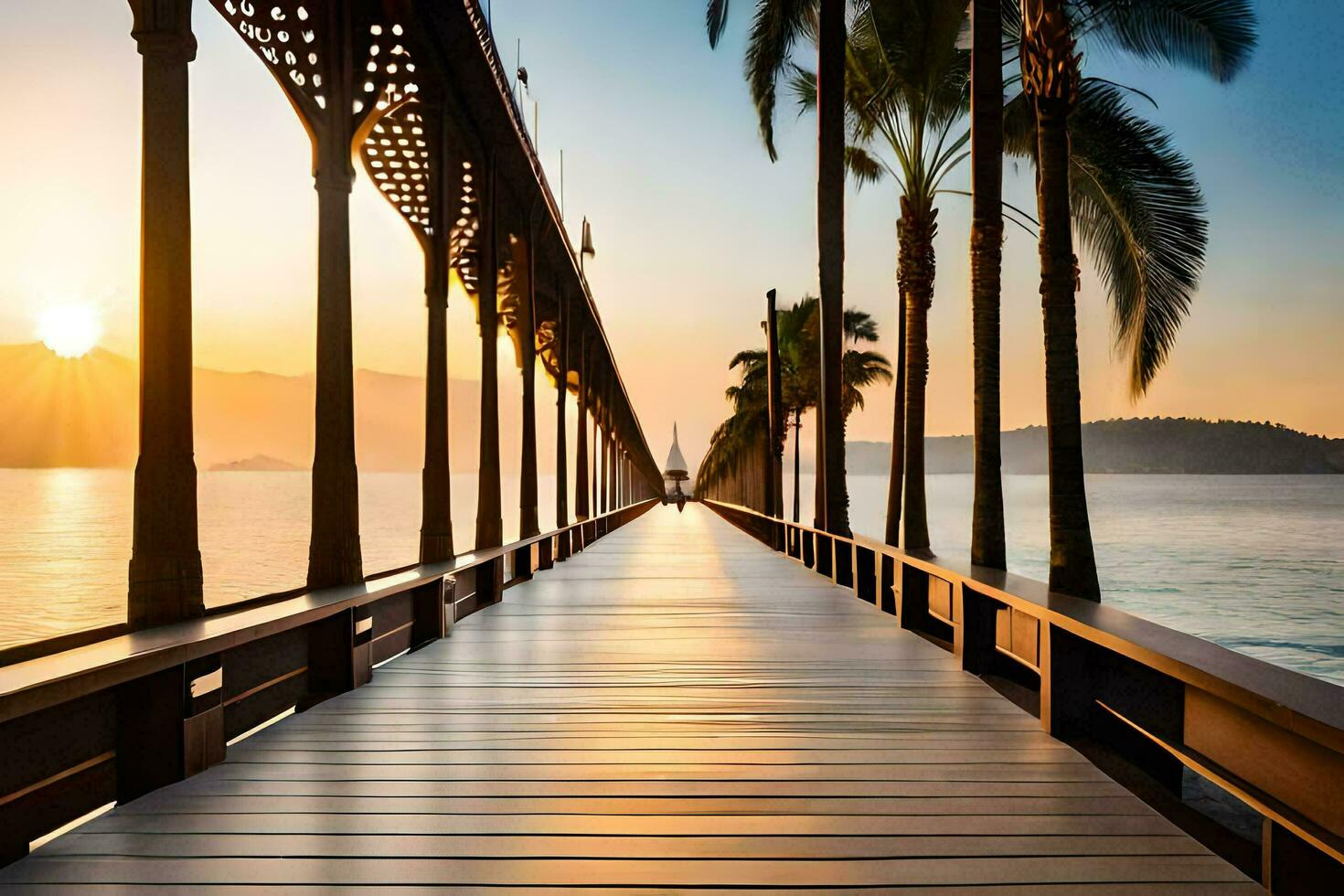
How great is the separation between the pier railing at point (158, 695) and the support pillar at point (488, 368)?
6.52m

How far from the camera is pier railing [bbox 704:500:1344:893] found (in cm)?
303

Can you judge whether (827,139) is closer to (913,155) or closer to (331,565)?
(913,155)

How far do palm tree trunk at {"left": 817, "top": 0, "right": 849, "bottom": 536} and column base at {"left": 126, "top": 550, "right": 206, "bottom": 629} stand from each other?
1260 cm

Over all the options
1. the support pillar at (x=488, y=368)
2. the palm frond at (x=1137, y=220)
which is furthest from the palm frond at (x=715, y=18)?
the palm frond at (x=1137, y=220)

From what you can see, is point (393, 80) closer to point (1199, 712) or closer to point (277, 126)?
point (277, 126)

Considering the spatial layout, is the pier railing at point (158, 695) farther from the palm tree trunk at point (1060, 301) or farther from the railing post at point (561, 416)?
the railing post at point (561, 416)

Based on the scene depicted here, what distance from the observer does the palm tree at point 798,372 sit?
117 ft

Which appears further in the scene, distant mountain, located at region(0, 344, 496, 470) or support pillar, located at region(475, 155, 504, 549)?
support pillar, located at region(475, 155, 504, 549)

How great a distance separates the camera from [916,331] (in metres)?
17.1

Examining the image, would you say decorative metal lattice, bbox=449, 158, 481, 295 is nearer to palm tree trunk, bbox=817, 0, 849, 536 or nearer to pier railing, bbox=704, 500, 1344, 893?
palm tree trunk, bbox=817, 0, 849, 536

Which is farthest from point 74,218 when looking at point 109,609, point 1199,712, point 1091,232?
point 109,609

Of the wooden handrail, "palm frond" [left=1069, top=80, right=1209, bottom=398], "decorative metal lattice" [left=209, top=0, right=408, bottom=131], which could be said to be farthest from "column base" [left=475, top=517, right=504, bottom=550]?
"palm frond" [left=1069, top=80, right=1209, bottom=398]

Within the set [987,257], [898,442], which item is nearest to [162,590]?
[987,257]

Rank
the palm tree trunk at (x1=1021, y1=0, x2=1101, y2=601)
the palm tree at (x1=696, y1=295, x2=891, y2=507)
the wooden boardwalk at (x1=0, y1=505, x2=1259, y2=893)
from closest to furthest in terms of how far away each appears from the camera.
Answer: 1. the wooden boardwalk at (x1=0, y1=505, x2=1259, y2=893)
2. the palm tree trunk at (x1=1021, y1=0, x2=1101, y2=601)
3. the palm tree at (x1=696, y1=295, x2=891, y2=507)
